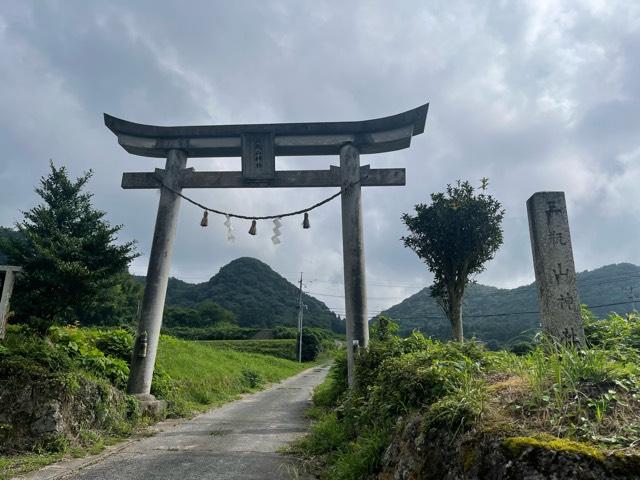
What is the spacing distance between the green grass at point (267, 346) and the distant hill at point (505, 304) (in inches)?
472

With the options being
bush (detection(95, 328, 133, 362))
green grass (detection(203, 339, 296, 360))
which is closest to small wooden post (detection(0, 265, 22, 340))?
bush (detection(95, 328, 133, 362))

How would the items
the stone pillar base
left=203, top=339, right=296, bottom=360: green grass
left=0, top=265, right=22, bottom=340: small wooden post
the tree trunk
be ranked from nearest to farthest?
left=0, top=265, right=22, bottom=340: small wooden post, the stone pillar base, the tree trunk, left=203, top=339, right=296, bottom=360: green grass

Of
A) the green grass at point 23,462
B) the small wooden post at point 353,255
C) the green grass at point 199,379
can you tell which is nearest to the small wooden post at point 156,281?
the green grass at point 199,379

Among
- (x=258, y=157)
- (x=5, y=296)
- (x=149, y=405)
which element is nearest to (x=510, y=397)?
(x=149, y=405)

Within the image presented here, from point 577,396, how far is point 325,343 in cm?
4830

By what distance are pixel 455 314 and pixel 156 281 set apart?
8.12 meters

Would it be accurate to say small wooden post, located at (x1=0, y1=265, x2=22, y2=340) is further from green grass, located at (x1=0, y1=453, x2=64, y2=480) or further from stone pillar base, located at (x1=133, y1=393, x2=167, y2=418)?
green grass, located at (x1=0, y1=453, x2=64, y2=480)

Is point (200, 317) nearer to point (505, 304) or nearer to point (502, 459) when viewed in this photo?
point (505, 304)

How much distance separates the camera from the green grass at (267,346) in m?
40.3

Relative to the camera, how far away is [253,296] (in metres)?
70.9

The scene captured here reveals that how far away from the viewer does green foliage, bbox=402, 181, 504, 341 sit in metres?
12.4

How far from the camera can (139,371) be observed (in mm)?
8820

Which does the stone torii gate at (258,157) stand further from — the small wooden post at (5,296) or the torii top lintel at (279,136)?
the small wooden post at (5,296)

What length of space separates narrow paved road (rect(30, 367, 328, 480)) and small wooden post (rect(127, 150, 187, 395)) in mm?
1449
